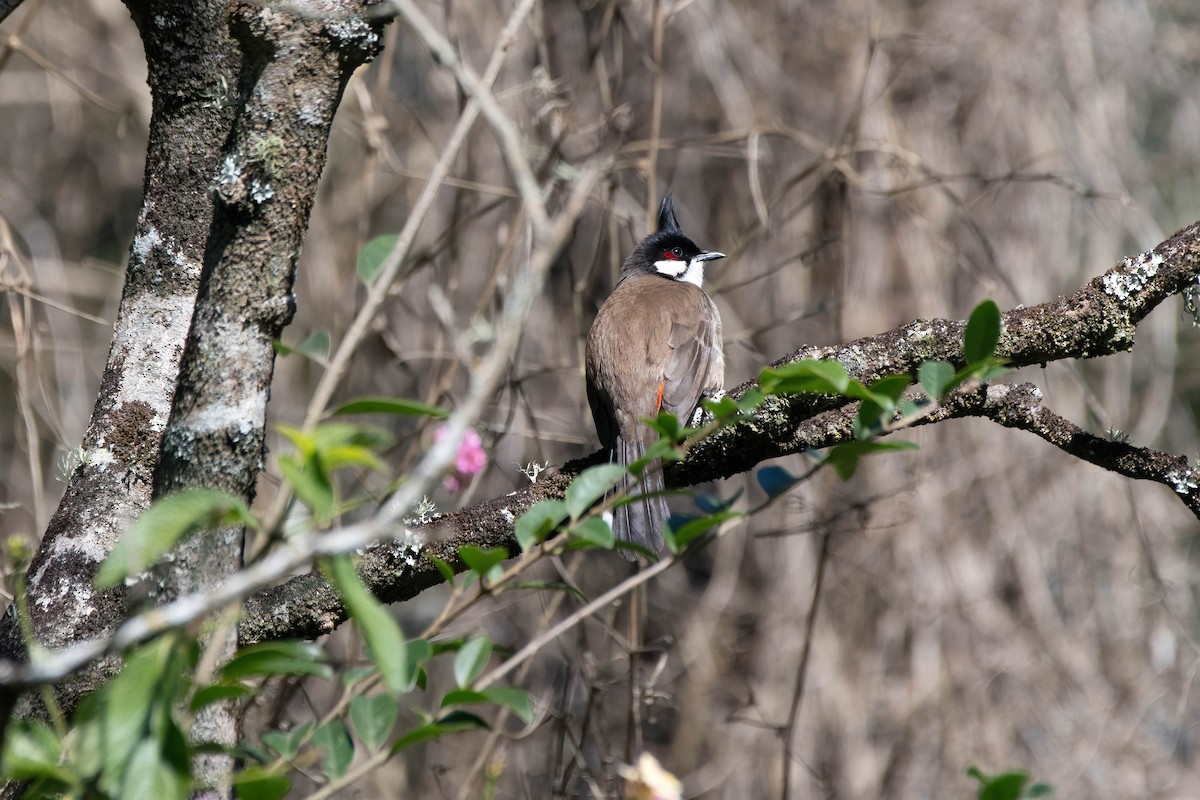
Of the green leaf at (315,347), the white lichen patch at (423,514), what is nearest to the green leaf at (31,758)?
the green leaf at (315,347)

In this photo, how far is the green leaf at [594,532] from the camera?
4.65 ft

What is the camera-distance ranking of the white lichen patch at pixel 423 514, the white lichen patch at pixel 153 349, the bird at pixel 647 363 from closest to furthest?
the white lichen patch at pixel 153 349 → the white lichen patch at pixel 423 514 → the bird at pixel 647 363

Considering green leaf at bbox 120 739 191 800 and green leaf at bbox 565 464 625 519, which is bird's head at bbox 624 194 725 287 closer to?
green leaf at bbox 565 464 625 519

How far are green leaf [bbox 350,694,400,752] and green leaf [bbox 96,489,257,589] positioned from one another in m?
0.40

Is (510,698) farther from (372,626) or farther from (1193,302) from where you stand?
(1193,302)

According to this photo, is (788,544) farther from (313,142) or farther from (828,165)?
(313,142)

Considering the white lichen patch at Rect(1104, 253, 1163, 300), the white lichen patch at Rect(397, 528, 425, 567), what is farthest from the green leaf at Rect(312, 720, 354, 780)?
the white lichen patch at Rect(1104, 253, 1163, 300)

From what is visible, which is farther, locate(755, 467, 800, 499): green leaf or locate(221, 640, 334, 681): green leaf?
locate(755, 467, 800, 499): green leaf

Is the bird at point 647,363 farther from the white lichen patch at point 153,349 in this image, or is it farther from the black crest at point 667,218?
the white lichen patch at point 153,349

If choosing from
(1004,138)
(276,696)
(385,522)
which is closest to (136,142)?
(276,696)

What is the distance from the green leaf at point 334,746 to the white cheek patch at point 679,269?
3.33m

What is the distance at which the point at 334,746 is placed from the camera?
1.38m

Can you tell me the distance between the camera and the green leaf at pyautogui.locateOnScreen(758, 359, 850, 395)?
4.50 ft

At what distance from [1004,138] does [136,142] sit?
5124 mm
